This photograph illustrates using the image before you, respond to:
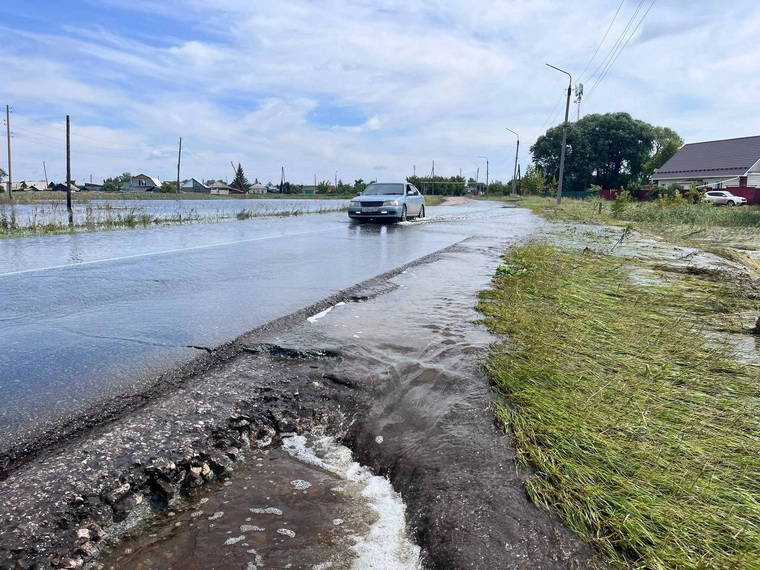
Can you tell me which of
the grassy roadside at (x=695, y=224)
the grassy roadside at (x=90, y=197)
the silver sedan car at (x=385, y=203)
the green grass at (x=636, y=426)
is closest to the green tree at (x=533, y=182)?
the grassy roadside at (x=90, y=197)

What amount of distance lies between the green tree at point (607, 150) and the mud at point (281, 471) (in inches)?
3190

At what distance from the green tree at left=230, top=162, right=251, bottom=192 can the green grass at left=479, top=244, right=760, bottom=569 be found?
11876 centimetres

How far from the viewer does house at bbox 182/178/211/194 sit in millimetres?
120613

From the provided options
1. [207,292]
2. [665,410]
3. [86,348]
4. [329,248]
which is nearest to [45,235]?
[329,248]

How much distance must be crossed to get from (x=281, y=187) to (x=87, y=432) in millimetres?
113653

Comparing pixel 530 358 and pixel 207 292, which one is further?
pixel 207 292

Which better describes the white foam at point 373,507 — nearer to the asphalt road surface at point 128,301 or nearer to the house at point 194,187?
the asphalt road surface at point 128,301

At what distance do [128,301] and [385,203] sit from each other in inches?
604

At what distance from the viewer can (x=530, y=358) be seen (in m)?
4.00

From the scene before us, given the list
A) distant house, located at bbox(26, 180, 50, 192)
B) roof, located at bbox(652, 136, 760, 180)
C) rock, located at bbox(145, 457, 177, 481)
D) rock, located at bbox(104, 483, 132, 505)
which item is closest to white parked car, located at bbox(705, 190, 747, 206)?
roof, located at bbox(652, 136, 760, 180)

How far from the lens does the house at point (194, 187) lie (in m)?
121

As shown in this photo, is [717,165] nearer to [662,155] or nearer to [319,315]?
[662,155]

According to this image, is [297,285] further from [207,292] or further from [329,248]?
[329,248]

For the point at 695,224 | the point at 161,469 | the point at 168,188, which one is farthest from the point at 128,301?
the point at 168,188
